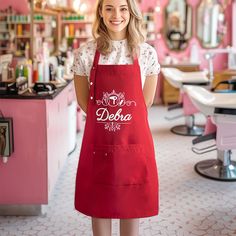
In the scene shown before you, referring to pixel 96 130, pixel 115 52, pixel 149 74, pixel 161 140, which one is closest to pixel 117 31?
pixel 115 52

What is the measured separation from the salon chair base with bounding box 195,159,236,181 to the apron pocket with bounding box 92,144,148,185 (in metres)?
1.94

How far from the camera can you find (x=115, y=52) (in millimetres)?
1881

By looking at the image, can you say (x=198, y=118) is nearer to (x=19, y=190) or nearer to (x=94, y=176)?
(x=19, y=190)

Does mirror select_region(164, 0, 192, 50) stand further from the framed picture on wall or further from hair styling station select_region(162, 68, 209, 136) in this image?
the framed picture on wall

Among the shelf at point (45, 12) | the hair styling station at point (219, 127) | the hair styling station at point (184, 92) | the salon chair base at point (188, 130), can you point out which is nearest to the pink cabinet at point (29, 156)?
the hair styling station at point (219, 127)

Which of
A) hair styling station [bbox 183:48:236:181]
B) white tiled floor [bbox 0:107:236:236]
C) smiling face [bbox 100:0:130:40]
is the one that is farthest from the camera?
hair styling station [bbox 183:48:236:181]

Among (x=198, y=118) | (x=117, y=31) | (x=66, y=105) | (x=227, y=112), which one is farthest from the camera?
(x=198, y=118)

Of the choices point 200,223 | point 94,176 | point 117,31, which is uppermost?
point 117,31

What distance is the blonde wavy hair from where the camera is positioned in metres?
1.85

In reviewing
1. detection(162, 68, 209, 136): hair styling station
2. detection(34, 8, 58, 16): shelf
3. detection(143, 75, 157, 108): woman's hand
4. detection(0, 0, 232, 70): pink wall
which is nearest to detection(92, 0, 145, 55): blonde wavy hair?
detection(143, 75, 157, 108): woman's hand

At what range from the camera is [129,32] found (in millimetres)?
1875

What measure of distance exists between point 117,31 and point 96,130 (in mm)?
463

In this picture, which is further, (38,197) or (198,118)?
(198,118)

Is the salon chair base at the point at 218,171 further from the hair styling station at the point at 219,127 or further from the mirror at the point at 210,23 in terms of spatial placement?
the mirror at the point at 210,23
